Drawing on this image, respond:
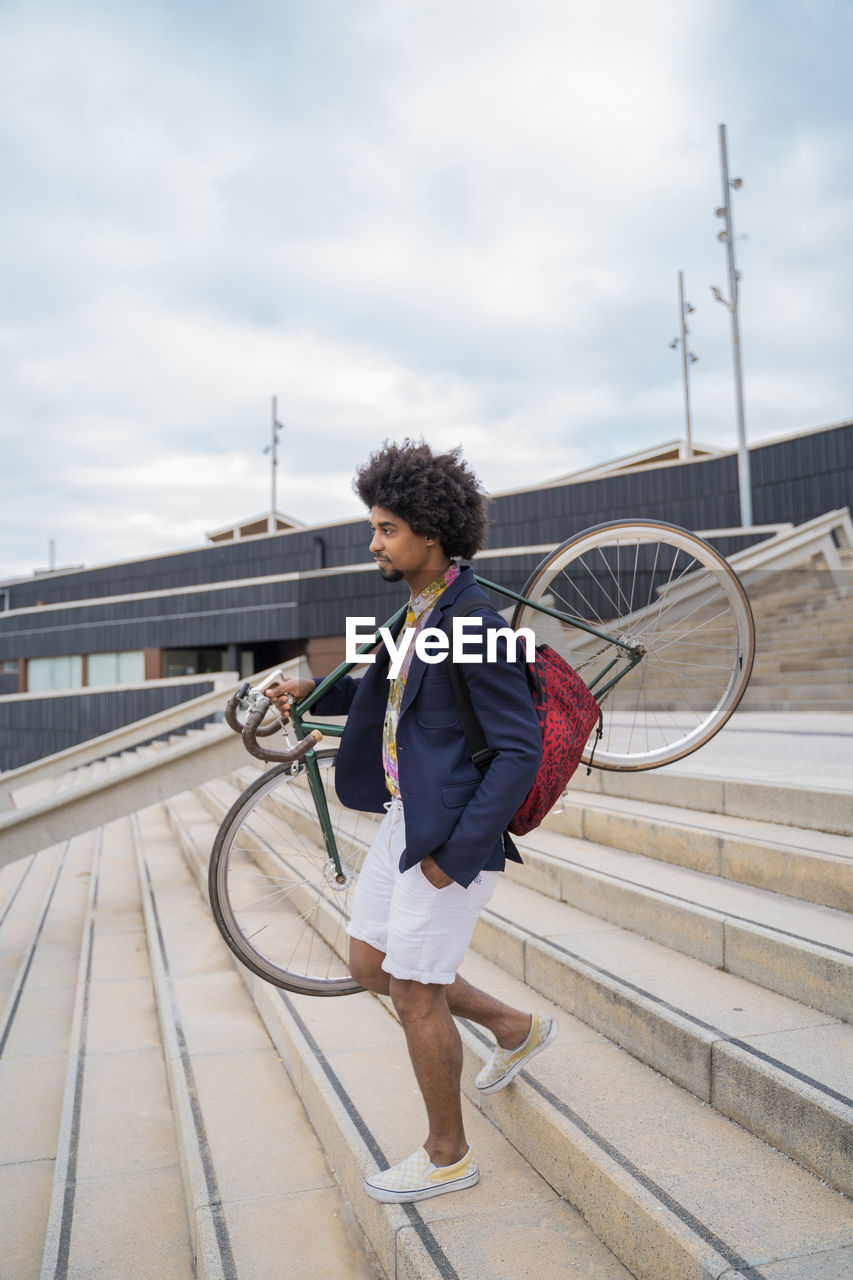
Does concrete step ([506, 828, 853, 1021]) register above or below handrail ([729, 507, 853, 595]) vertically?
below

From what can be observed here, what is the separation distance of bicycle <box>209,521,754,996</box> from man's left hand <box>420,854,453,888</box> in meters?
0.82

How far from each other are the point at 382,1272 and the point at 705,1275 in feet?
2.80

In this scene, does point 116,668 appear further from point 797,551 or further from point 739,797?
point 739,797

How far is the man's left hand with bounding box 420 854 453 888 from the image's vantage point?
1673mm

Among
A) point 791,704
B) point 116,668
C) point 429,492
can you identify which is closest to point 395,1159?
point 429,492

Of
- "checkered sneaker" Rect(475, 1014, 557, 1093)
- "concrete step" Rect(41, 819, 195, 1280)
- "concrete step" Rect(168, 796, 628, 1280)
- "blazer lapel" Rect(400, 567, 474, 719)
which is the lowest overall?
"concrete step" Rect(41, 819, 195, 1280)

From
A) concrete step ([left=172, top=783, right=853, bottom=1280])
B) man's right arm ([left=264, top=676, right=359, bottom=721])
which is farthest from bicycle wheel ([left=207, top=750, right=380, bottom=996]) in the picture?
concrete step ([left=172, top=783, right=853, bottom=1280])

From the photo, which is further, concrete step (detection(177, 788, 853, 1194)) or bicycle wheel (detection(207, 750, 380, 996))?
bicycle wheel (detection(207, 750, 380, 996))

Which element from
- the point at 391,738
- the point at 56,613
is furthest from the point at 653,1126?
the point at 56,613

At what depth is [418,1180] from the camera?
185 centimetres

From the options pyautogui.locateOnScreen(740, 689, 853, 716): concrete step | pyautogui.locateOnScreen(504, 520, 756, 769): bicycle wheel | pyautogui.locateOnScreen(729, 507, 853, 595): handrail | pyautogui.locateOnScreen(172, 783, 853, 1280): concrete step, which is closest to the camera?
pyautogui.locateOnScreen(172, 783, 853, 1280): concrete step

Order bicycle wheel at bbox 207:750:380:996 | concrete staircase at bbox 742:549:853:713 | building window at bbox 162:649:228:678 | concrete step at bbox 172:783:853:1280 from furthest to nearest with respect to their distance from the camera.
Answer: building window at bbox 162:649:228:678 → concrete staircase at bbox 742:549:853:713 → bicycle wheel at bbox 207:750:380:996 → concrete step at bbox 172:783:853:1280

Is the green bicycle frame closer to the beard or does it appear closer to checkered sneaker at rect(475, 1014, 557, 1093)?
the beard

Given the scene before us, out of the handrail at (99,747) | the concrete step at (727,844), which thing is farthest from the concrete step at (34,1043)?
the handrail at (99,747)
